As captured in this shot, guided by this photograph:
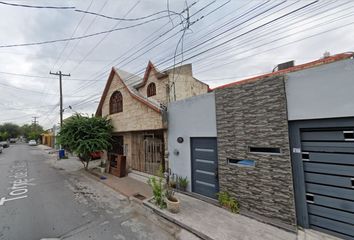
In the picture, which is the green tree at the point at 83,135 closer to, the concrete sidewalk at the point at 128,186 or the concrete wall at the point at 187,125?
the concrete sidewalk at the point at 128,186

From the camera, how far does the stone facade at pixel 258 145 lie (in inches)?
199

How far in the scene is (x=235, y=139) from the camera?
20.4 feet

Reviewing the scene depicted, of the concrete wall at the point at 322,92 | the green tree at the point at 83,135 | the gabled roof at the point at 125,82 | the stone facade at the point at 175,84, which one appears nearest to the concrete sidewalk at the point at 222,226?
the concrete wall at the point at 322,92

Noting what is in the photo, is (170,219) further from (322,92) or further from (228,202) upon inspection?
(322,92)

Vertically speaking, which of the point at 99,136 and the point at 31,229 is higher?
the point at 99,136

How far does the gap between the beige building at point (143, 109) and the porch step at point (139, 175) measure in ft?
0.84

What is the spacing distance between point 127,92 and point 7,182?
9.02m

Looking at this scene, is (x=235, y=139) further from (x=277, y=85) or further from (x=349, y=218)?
(x=349, y=218)

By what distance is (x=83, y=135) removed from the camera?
41.5 ft

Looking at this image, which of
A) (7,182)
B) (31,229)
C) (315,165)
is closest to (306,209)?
(315,165)

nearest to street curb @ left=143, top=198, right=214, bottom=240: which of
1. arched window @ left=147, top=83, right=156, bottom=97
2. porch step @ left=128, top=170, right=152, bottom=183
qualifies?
porch step @ left=128, top=170, right=152, bottom=183

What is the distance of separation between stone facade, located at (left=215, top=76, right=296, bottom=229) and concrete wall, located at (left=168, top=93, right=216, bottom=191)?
532 millimetres

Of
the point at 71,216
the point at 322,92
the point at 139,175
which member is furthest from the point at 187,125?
the point at 71,216

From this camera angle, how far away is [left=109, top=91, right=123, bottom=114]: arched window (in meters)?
13.5
